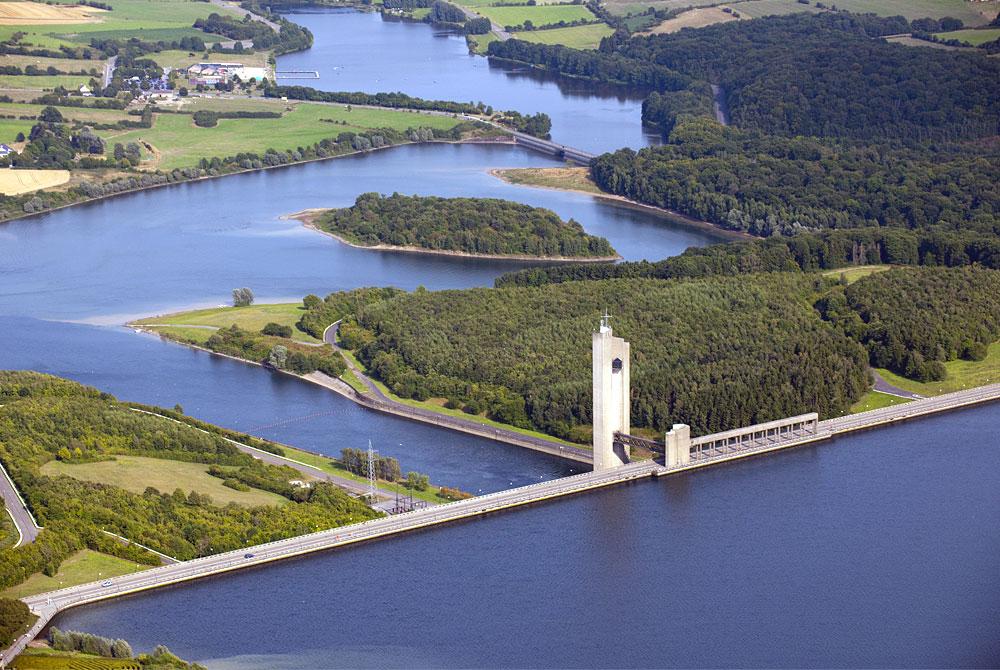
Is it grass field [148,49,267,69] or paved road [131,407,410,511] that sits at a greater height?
grass field [148,49,267,69]

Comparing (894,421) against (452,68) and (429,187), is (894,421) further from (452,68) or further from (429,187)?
(452,68)

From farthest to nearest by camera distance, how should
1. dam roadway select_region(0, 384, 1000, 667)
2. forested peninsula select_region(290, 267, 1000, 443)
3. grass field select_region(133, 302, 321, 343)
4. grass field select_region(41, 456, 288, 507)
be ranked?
grass field select_region(133, 302, 321, 343)
forested peninsula select_region(290, 267, 1000, 443)
grass field select_region(41, 456, 288, 507)
dam roadway select_region(0, 384, 1000, 667)

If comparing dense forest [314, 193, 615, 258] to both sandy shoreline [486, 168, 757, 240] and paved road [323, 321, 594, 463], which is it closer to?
sandy shoreline [486, 168, 757, 240]

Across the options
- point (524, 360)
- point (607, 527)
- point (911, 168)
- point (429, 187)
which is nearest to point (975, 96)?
point (911, 168)

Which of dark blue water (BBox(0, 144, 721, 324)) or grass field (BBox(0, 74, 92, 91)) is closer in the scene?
dark blue water (BBox(0, 144, 721, 324))

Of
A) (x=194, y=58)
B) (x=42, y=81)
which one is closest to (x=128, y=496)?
(x=42, y=81)

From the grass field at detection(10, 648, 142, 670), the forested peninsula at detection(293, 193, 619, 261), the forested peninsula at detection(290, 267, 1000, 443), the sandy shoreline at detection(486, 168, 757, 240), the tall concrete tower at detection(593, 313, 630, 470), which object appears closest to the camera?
the grass field at detection(10, 648, 142, 670)

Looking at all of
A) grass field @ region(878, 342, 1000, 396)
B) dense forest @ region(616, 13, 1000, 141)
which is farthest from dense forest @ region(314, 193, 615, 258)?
dense forest @ region(616, 13, 1000, 141)
